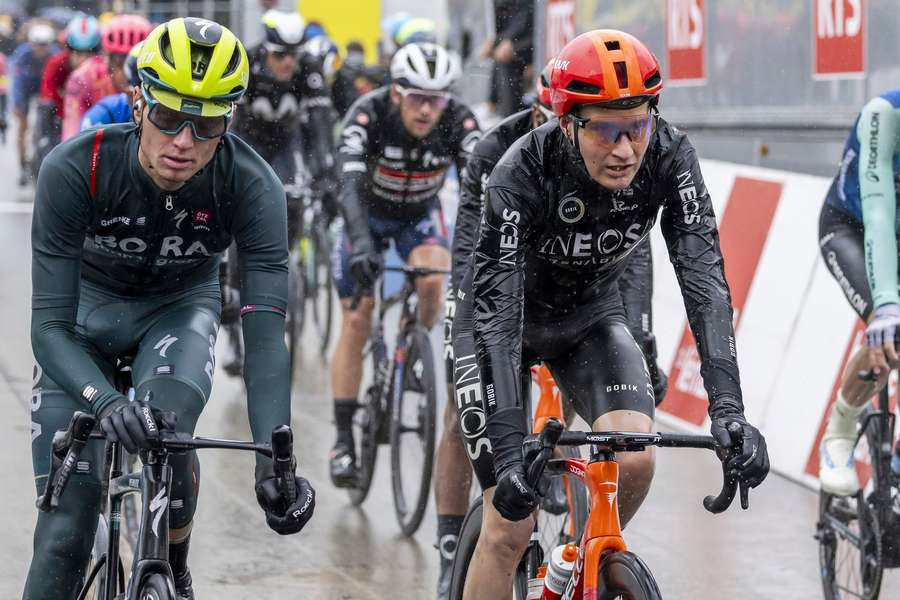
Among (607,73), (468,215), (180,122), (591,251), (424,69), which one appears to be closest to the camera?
(607,73)

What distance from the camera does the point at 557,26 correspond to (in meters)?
13.9

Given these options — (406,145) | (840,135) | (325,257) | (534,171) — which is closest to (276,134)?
(325,257)

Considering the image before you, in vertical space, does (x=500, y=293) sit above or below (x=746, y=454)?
above

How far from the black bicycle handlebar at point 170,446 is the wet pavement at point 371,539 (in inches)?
84.7

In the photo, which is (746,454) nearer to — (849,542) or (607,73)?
(607,73)

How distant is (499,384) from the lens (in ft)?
13.0

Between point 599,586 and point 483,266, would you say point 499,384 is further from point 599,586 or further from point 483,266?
point 599,586

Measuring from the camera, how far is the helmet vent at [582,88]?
154 inches

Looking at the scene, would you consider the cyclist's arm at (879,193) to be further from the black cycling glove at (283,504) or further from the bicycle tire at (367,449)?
the bicycle tire at (367,449)

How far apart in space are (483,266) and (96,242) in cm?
114

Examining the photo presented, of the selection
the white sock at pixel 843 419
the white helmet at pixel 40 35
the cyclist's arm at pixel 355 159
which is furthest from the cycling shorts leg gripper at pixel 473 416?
the white helmet at pixel 40 35

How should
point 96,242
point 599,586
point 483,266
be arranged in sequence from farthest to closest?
point 96,242, point 483,266, point 599,586

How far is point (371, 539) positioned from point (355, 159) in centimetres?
184

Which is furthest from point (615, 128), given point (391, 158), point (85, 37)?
point (85, 37)
